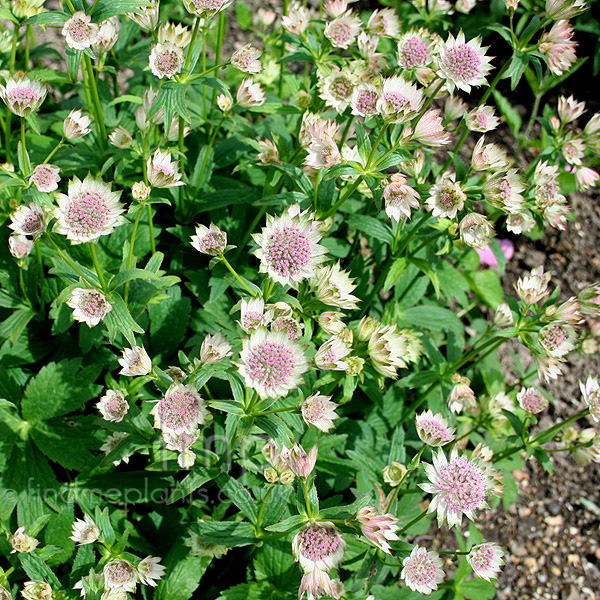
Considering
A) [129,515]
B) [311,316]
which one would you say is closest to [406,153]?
[311,316]

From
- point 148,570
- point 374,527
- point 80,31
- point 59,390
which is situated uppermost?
point 80,31

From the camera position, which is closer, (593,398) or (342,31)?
(593,398)

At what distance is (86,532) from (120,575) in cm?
17

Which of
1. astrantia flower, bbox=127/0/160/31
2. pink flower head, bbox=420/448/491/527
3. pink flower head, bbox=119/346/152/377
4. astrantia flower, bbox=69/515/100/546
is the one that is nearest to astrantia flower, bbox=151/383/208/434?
pink flower head, bbox=119/346/152/377

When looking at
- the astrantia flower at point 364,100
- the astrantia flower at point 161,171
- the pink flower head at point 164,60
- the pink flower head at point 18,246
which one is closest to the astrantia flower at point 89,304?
the pink flower head at point 18,246

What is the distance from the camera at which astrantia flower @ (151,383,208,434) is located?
5.46ft

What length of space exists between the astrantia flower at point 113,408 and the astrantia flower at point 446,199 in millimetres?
1143

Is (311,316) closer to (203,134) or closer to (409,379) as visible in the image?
(409,379)

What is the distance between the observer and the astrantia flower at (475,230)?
1917 millimetres

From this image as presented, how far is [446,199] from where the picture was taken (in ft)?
6.34

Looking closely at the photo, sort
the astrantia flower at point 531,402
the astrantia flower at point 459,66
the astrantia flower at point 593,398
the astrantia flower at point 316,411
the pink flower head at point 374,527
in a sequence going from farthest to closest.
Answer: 1. the astrantia flower at point 531,402
2. the astrantia flower at point 593,398
3. the astrantia flower at point 459,66
4. the astrantia flower at point 316,411
5. the pink flower head at point 374,527

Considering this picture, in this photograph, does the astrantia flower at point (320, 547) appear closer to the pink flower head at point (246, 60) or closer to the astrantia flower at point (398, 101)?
the astrantia flower at point (398, 101)

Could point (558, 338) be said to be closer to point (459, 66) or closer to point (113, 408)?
point (459, 66)

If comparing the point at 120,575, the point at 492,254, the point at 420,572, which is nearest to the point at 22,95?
the point at 120,575
